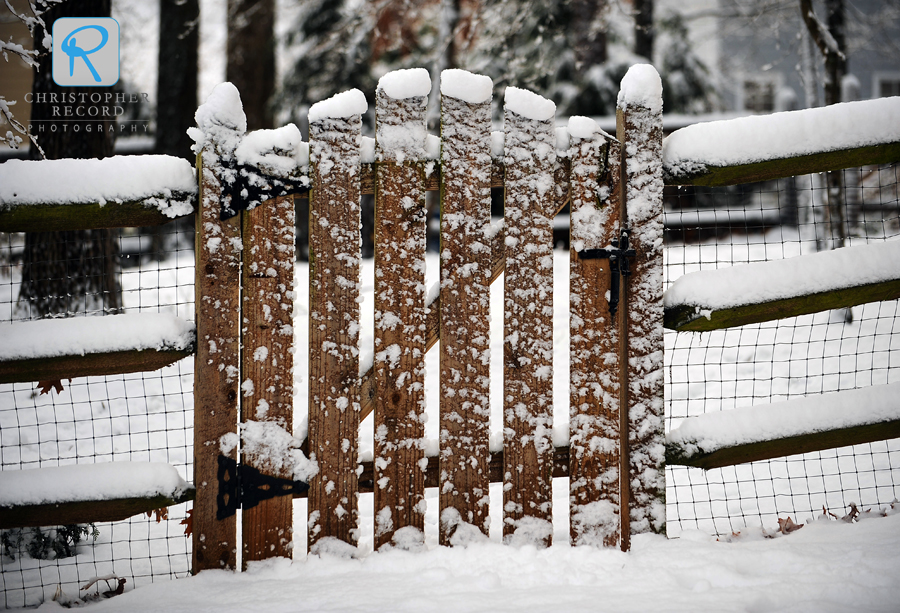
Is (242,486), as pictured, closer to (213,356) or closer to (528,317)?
(213,356)

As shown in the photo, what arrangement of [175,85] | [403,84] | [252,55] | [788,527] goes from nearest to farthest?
[403,84] < [788,527] < [175,85] < [252,55]


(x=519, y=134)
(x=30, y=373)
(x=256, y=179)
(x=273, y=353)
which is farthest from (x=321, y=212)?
(x=30, y=373)

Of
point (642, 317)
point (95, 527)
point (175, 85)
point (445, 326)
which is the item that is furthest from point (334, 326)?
point (175, 85)

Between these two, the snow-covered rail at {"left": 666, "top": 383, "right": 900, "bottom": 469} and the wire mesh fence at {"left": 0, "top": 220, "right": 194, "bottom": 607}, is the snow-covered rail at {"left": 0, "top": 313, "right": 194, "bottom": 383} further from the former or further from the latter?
the snow-covered rail at {"left": 666, "top": 383, "right": 900, "bottom": 469}

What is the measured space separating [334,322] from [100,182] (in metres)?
0.90

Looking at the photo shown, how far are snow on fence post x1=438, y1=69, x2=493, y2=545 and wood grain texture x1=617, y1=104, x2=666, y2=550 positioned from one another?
521 millimetres

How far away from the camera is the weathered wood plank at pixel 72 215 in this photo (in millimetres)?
2062

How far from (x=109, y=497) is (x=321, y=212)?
1.20 m

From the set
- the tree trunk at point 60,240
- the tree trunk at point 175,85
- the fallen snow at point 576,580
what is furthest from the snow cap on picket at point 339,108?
the tree trunk at point 175,85

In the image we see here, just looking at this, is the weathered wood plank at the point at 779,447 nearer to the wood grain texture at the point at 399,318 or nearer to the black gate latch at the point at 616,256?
the black gate latch at the point at 616,256

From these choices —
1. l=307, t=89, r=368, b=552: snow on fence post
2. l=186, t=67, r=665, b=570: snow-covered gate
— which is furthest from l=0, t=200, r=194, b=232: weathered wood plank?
l=307, t=89, r=368, b=552: snow on fence post

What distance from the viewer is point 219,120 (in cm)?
214

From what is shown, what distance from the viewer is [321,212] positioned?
7.13 ft

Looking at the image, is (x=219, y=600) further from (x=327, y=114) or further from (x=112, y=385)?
(x=112, y=385)
